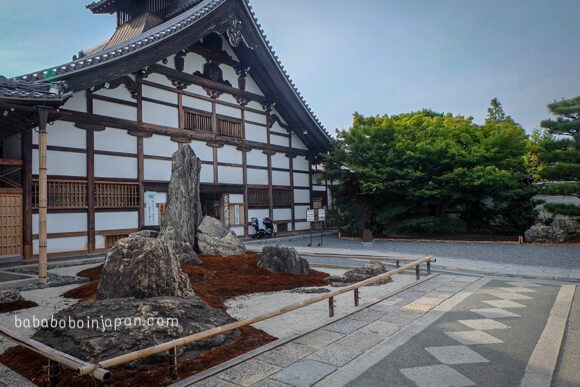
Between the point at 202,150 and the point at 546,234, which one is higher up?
the point at 202,150

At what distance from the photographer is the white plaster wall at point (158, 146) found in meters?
13.9

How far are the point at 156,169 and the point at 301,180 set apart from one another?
903cm

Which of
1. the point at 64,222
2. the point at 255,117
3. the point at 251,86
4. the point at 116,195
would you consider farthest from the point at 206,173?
the point at 64,222

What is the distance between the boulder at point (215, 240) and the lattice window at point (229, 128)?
6.77 meters

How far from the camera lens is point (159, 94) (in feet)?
47.3

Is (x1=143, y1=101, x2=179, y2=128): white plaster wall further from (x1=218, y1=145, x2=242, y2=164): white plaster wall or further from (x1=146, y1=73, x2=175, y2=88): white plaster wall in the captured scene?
(x1=218, y1=145, x2=242, y2=164): white plaster wall

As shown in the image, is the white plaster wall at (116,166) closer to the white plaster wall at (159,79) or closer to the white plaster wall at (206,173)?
the white plaster wall at (206,173)

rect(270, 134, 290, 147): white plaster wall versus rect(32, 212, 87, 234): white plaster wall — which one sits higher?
rect(270, 134, 290, 147): white plaster wall

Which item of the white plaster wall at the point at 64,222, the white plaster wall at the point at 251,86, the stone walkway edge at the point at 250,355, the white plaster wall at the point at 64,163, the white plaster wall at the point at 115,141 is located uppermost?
the white plaster wall at the point at 251,86

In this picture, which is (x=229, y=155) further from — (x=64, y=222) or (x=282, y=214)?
(x=64, y=222)

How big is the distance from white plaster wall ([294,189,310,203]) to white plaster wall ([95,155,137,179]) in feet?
30.8

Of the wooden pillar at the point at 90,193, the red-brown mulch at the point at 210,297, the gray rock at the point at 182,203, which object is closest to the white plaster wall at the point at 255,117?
the wooden pillar at the point at 90,193

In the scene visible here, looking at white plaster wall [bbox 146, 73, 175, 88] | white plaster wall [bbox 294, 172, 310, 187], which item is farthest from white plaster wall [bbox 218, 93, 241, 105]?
white plaster wall [bbox 294, 172, 310, 187]

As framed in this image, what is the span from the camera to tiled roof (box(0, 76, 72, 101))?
22.9 ft
